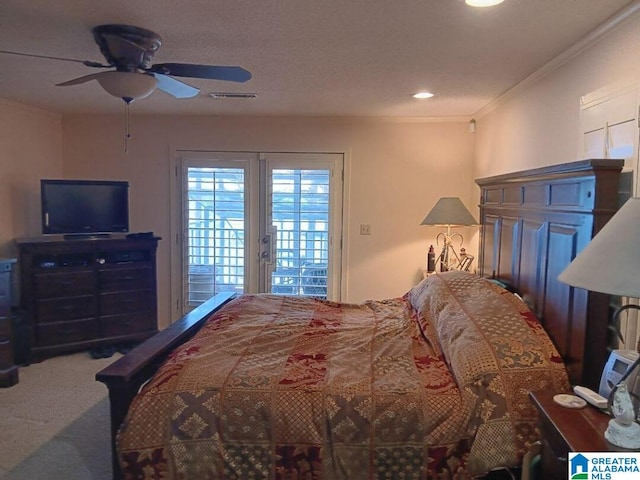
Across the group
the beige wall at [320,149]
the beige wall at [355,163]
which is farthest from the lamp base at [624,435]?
the beige wall at [355,163]

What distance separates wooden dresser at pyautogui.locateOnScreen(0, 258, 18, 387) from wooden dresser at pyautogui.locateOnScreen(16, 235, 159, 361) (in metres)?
0.45

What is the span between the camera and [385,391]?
1814 millimetres

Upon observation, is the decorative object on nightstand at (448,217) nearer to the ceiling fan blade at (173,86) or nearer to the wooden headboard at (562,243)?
the wooden headboard at (562,243)

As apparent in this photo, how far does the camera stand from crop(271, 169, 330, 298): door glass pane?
15.5 ft

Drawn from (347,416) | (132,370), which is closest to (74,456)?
(132,370)

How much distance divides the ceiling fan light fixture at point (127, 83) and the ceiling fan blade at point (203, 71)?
0.25 ft

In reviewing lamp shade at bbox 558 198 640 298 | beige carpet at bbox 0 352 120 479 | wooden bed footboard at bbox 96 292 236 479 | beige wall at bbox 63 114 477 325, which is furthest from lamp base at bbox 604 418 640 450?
beige wall at bbox 63 114 477 325

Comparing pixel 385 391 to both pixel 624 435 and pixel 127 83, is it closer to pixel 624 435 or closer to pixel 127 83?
pixel 624 435

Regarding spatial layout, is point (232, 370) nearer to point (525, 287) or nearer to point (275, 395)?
point (275, 395)

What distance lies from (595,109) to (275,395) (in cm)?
202

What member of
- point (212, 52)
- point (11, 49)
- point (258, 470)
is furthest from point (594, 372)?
point (11, 49)

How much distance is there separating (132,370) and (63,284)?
2.65m

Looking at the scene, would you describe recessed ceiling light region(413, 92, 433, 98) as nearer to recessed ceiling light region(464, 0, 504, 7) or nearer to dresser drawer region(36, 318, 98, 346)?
recessed ceiling light region(464, 0, 504, 7)

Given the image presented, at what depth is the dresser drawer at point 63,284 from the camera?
13.2ft
